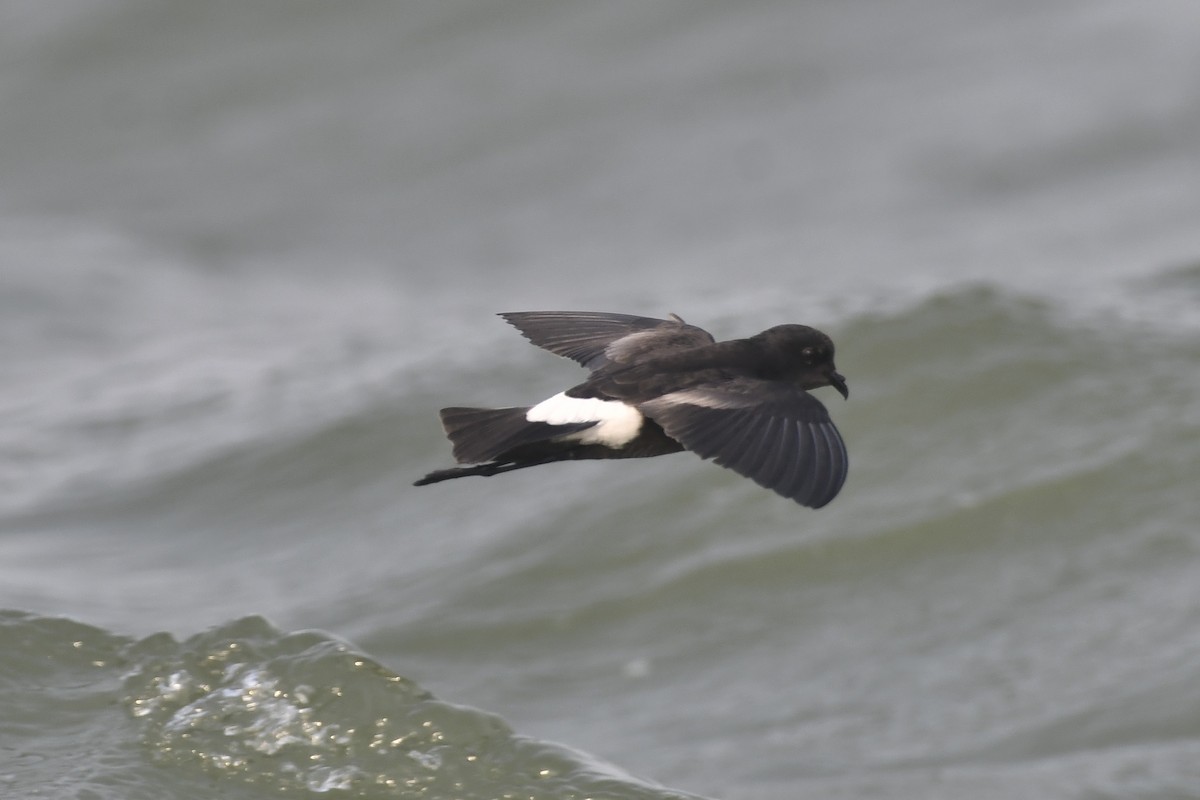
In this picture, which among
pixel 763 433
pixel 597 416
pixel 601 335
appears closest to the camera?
pixel 763 433

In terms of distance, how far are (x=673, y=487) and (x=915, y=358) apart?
6.00 feet

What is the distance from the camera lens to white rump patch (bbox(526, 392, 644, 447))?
469 cm

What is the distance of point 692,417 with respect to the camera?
180 inches

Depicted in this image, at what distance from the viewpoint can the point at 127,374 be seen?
37.9 feet

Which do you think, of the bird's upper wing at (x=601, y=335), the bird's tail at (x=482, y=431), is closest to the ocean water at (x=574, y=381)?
the bird's upper wing at (x=601, y=335)

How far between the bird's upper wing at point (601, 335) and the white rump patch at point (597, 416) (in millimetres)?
438

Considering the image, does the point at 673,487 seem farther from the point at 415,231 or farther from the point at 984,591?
the point at 415,231

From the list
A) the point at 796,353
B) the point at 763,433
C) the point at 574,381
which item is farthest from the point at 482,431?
the point at 574,381

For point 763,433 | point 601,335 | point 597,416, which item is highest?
point 601,335

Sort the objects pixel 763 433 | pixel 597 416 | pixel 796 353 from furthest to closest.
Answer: pixel 796 353
pixel 597 416
pixel 763 433

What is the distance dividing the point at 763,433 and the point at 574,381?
247 inches

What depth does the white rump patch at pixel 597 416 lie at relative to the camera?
15.4 feet

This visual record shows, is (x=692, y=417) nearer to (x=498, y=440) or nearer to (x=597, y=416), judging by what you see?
(x=597, y=416)

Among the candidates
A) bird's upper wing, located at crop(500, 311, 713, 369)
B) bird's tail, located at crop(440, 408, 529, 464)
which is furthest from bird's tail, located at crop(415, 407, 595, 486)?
bird's upper wing, located at crop(500, 311, 713, 369)
